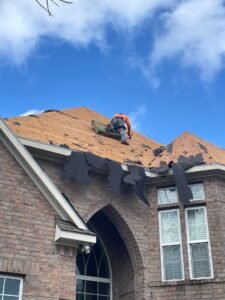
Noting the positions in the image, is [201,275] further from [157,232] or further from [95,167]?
[95,167]

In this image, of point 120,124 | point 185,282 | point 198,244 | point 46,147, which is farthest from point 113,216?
point 120,124

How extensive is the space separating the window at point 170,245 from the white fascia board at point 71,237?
10.2ft

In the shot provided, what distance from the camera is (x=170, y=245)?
508 inches

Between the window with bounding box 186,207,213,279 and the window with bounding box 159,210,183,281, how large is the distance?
0.29 meters

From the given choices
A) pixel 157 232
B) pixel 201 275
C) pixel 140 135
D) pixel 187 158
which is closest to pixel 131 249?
pixel 157 232

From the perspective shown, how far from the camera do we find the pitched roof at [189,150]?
14195 millimetres

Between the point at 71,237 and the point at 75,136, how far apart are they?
5.35 m

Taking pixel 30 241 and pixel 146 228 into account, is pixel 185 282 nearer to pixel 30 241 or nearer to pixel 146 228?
pixel 146 228

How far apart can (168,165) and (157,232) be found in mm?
1909

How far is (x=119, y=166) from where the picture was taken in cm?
1307

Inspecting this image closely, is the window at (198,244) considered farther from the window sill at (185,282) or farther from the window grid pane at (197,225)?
the window sill at (185,282)

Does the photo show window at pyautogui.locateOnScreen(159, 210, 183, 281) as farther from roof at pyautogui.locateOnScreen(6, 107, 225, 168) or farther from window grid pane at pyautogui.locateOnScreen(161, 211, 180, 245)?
roof at pyautogui.locateOnScreen(6, 107, 225, 168)

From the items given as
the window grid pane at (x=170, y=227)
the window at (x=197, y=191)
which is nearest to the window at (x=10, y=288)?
the window grid pane at (x=170, y=227)

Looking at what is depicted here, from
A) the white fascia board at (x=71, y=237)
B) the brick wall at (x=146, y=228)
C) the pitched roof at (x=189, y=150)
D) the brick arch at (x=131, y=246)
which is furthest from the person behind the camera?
the pitched roof at (x=189, y=150)
